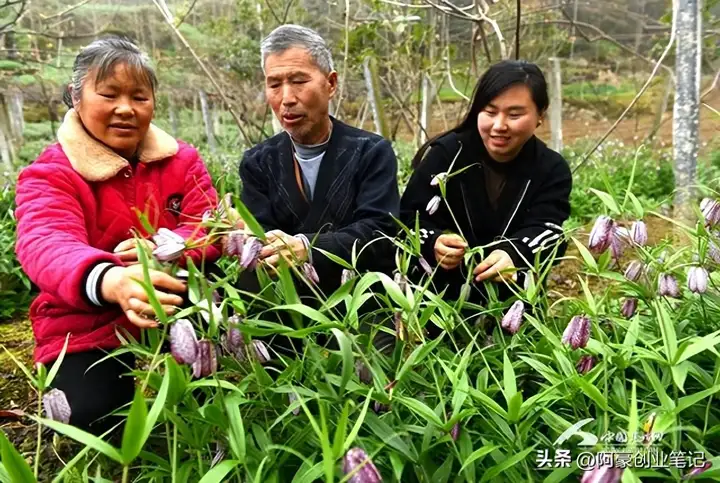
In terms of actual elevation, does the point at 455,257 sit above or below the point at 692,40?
below

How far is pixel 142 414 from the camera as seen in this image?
75 centimetres

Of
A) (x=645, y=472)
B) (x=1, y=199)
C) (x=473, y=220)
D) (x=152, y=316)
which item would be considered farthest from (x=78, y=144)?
(x=1, y=199)

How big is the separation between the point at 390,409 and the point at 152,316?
0.47 meters

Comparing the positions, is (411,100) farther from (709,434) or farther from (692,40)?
(709,434)

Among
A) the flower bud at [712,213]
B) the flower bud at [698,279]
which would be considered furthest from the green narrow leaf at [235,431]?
the flower bud at [712,213]

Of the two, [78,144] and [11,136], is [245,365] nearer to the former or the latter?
[78,144]

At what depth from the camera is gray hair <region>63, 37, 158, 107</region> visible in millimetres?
1438

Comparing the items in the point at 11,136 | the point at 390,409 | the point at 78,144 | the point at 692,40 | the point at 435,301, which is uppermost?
the point at 692,40

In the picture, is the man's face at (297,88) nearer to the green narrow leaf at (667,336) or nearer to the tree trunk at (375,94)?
the green narrow leaf at (667,336)

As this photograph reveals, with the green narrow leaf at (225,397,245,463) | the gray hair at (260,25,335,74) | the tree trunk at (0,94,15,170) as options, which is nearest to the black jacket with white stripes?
the gray hair at (260,25,335,74)

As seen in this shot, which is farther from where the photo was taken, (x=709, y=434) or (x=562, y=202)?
(x=562, y=202)

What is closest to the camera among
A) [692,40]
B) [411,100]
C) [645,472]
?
[645,472]

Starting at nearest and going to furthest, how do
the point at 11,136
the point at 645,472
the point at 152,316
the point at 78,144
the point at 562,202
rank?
the point at 645,472 → the point at 152,316 → the point at 78,144 → the point at 562,202 → the point at 11,136

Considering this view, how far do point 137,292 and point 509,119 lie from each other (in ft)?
4.11
